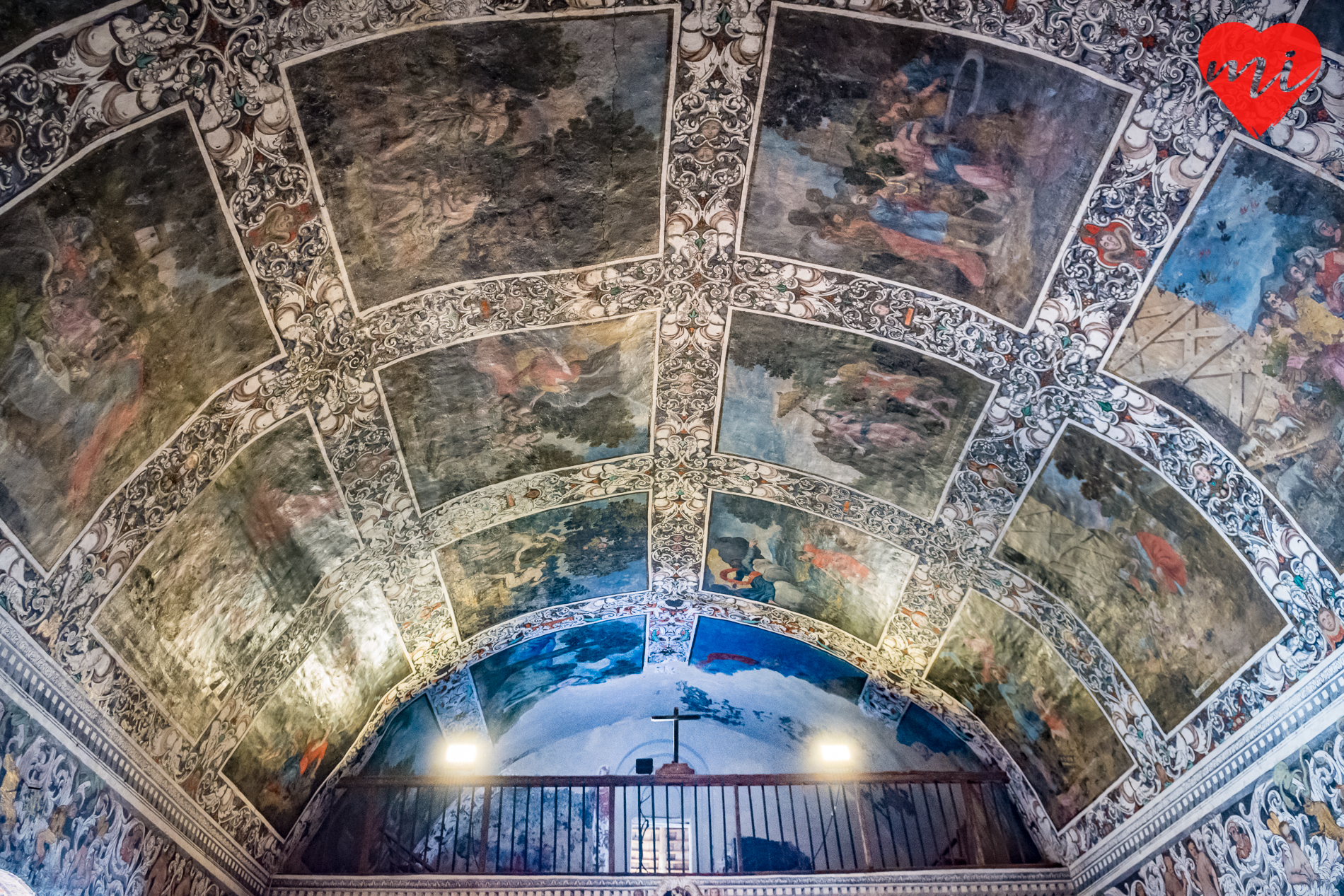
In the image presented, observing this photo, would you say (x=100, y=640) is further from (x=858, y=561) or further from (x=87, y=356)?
(x=858, y=561)

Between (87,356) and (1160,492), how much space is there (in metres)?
9.25

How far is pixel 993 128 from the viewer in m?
7.76

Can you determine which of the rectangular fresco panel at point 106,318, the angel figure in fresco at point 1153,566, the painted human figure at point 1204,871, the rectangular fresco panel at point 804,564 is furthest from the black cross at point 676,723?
the rectangular fresco panel at point 106,318

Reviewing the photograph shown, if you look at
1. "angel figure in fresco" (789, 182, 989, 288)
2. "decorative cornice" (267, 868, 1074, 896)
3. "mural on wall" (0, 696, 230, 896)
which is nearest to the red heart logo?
"angel figure in fresco" (789, 182, 989, 288)

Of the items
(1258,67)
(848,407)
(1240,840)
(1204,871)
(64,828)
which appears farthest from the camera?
(848,407)

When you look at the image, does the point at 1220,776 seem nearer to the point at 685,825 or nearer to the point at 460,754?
the point at 685,825

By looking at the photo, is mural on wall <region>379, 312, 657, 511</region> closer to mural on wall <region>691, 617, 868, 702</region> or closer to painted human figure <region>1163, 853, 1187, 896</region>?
mural on wall <region>691, 617, 868, 702</region>

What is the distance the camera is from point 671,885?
12.6 meters

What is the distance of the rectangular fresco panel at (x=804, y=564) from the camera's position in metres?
12.6

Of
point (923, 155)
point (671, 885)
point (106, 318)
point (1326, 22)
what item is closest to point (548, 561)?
point (671, 885)

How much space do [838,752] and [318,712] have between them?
830 centimetres

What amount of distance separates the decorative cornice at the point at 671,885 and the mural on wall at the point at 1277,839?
2365 mm

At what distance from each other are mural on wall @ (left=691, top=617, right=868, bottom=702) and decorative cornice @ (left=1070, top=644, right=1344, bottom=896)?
163 inches

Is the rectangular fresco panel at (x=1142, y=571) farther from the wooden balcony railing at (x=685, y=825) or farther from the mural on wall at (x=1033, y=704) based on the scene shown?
the wooden balcony railing at (x=685, y=825)
